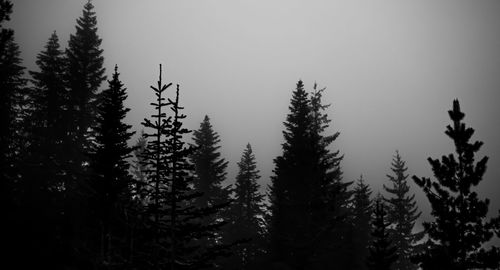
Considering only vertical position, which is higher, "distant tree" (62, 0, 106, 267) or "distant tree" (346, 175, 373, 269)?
"distant tree" (62, 0, 106, 267)

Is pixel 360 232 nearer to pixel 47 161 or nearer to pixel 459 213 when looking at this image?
pixel 459 213

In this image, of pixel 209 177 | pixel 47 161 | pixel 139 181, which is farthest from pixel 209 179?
pixel 139 181

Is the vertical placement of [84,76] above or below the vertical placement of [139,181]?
above

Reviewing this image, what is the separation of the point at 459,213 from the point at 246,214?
979 inches

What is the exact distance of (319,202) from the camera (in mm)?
20797

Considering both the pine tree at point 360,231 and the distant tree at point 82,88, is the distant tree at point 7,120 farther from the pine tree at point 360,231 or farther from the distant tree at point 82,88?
the pine tree at point 360,231

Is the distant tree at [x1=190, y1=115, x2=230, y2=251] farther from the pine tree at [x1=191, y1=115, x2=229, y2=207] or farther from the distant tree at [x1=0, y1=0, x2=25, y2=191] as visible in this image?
the distant tree at [x1=0, y1=0, x2=25, y2=191]

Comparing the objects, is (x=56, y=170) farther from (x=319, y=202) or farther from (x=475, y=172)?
(x=475, y=172)

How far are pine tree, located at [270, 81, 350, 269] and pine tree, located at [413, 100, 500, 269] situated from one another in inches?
209

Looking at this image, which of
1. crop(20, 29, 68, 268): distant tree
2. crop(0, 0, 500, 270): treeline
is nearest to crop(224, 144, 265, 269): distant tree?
crop(0, 0, 500, 270): treeline

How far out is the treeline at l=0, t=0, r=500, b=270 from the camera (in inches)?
544

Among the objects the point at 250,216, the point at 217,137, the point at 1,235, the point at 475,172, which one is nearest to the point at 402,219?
the point at 250,216

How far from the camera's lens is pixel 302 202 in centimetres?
2200

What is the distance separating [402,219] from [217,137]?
1092 inches
